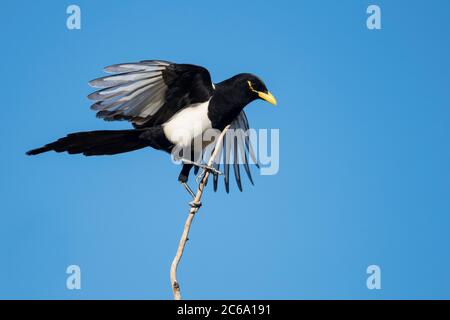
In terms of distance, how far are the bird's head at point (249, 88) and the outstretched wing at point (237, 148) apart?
72 centimetres

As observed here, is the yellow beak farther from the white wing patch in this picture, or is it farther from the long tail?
the long tail

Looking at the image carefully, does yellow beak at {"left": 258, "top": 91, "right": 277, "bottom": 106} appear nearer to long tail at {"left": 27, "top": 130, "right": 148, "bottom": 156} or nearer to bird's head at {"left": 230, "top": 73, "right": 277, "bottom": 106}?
bird's head at {"left": 230, "top": 73, "right": 277, "bottom": 106}

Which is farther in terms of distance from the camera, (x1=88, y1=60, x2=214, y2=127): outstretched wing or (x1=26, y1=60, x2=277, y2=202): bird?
(x1=26, y1=60, x2=277, y2=202): bird

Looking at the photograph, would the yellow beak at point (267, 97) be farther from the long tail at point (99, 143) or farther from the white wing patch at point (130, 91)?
the long tail at point (99, 143)

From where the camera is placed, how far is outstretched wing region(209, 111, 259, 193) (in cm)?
688

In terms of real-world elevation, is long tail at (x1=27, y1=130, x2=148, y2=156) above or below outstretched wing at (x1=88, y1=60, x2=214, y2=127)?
below

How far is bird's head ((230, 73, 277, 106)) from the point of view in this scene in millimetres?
6281

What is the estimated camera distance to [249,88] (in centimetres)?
628

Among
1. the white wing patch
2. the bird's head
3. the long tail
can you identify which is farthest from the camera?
the bird's head

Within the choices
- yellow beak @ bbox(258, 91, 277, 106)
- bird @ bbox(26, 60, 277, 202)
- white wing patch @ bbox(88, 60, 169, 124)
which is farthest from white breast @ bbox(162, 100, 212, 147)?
yellow beak @ bbox(258, 91, 277, 106)

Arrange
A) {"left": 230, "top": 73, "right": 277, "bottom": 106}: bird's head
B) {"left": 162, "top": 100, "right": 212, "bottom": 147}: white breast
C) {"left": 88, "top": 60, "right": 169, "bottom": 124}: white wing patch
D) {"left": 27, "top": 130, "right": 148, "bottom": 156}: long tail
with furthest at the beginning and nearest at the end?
1. {"left": 230, "top": 73, "right": 277, "bottom": 106}: bird's head
2. {"left": 162, "top": 100, "right": 212, "bottom": 147}: white breast
3. {"left": 27, "top": 130, "right": 148, "bottom": 156}: long tail
4. {"left": 88, "top": 60, "right": 169, "bottom": 124}: white wing patch

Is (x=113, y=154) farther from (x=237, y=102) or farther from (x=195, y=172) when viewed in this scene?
(x=237, y=102)

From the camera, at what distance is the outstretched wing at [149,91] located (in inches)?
228
